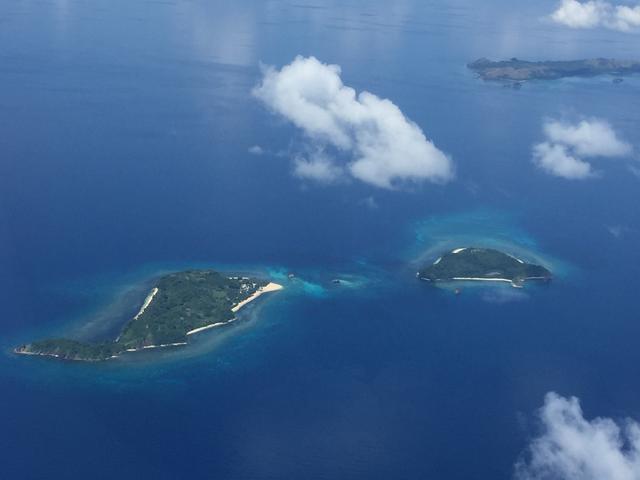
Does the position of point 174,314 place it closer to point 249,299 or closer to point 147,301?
point 147,301

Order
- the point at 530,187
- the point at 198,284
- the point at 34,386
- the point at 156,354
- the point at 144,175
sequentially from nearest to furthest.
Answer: the point at 34,386, the point at 156,354, the point at 198,284, the point at 144,175, the point at 530,187

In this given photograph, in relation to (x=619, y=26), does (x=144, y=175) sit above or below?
below

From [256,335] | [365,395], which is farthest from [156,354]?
[365,395]

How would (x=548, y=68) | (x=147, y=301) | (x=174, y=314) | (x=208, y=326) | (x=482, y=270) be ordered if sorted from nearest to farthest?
(x=174, y=314), (x=208, y=326), (x=147, y=301), (x=482, y=270), (x=548, y=68)

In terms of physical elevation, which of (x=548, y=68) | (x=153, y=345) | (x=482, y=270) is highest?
(x=548, y=68)

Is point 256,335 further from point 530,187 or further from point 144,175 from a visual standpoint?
point 530,187

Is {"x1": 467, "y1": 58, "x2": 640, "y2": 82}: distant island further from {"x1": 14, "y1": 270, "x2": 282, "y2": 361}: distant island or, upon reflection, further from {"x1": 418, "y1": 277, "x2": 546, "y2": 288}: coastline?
{"x1": 14, "y1": 270, "x2": 282, "y2": 361}: distant island

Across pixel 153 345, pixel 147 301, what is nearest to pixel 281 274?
pixel 147 301
